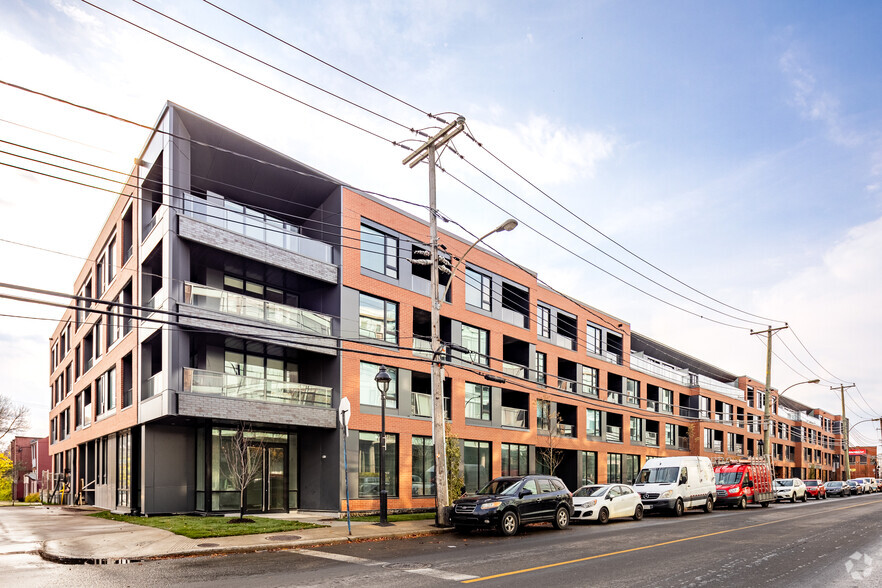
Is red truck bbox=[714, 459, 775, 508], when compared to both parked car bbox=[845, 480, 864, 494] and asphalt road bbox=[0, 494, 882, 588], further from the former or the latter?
parked car bbox=[845, 480, 864, 494]

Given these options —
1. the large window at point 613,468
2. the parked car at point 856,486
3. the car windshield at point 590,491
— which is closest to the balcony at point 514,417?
the car windshield at point 590,491

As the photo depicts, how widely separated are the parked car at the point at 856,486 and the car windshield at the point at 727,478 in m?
33.9

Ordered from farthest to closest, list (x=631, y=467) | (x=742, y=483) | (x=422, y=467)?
(x=631, y=467)
(x=742, y=483)
(x=422, y=467)

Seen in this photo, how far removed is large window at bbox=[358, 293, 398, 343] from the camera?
26391 mm

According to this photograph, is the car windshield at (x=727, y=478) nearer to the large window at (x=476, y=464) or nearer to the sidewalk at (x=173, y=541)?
the large window at (x=476, y=464)

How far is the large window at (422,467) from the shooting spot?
91.0 ft

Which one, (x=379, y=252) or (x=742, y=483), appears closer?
(x=379, y=252)

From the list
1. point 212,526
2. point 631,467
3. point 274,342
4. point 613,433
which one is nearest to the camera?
point 212,526

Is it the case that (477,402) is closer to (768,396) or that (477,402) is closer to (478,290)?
(478,290)

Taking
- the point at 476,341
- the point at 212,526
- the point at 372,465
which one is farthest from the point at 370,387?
the point at 212,526

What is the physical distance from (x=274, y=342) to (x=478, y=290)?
1444cm

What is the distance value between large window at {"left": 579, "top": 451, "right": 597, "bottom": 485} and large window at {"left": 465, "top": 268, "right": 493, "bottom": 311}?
44.7 feet

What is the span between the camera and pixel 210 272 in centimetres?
2438

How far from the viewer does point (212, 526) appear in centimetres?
1780
